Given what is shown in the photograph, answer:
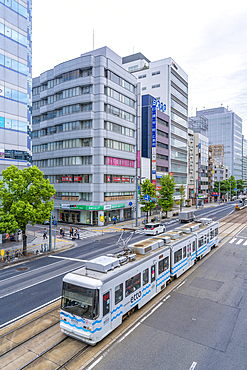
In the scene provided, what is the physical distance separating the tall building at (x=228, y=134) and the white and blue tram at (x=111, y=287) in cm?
16568

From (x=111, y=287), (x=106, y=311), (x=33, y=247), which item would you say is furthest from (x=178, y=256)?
(x=33, y=247)

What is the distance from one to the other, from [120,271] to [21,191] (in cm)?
1837

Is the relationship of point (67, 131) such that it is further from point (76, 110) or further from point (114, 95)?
point (114, 95)

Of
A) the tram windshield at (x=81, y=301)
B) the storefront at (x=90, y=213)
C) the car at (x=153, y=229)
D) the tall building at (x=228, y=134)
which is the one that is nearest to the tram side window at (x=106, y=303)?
the tram windshield at (x=81, y=301)

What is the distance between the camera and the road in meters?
15.6

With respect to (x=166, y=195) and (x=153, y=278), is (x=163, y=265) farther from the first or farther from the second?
(x=166, y=195)

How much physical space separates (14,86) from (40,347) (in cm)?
3489

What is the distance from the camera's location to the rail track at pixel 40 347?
1011cm

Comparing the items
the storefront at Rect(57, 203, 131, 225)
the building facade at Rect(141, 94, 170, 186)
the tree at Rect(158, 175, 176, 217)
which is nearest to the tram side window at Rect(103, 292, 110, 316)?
the storefront at Rect(57, 203, 131, 225)

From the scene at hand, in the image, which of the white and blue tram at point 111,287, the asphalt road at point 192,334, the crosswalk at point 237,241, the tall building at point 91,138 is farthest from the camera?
the tall building at point 91,138

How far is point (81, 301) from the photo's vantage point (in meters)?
11.0

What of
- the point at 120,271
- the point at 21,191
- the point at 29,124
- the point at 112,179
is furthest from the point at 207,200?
the point at 120,271

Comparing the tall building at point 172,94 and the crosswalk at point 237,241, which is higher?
the tall building at point 172,94

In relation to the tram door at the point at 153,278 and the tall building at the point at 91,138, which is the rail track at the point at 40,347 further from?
the tall building at the point at 91,138
